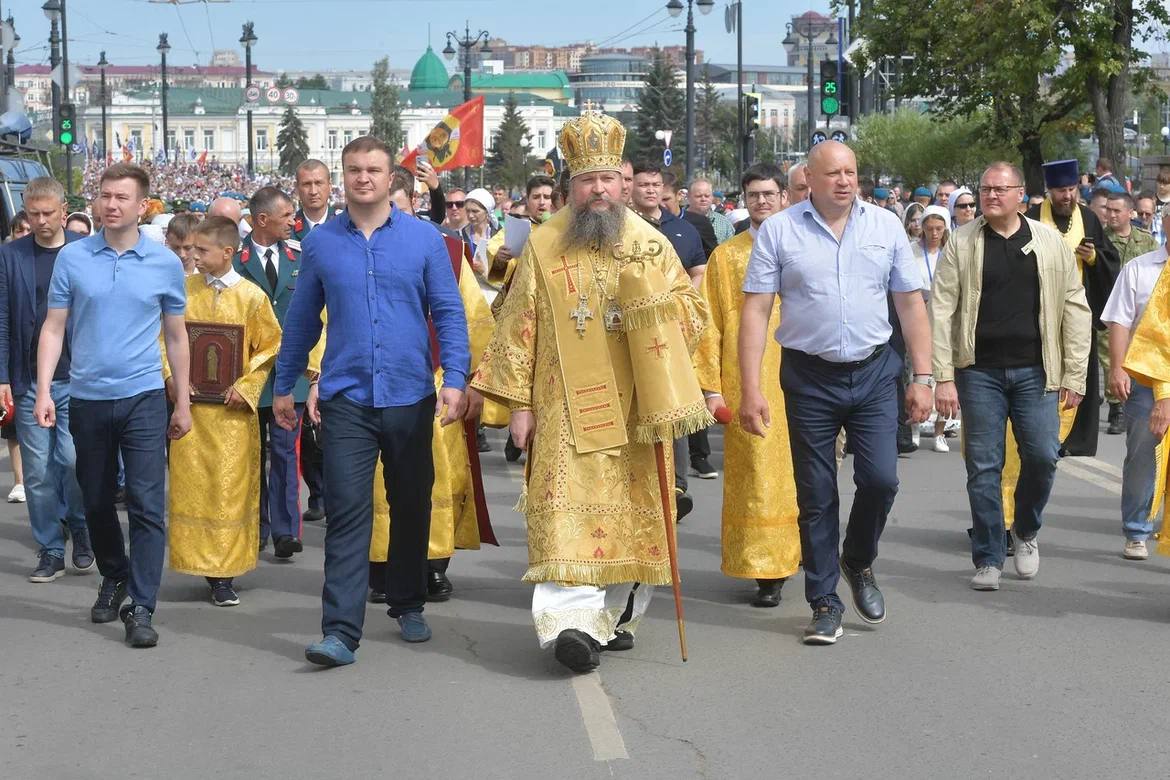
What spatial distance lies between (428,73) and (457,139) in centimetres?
17172

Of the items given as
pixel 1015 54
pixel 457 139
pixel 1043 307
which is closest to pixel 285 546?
pixel 1043 307

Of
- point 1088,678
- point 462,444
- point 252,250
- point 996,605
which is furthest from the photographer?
point 252,250

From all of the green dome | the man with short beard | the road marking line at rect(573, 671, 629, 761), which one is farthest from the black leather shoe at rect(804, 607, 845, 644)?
the green dome

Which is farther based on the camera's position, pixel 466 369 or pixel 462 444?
pixel 462 444

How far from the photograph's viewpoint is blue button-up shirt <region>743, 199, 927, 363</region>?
7254 mm

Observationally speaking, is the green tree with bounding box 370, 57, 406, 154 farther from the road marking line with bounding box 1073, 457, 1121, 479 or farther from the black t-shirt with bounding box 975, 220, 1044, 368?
the black t-shirt with bounding box 975, 220, 1044, 368

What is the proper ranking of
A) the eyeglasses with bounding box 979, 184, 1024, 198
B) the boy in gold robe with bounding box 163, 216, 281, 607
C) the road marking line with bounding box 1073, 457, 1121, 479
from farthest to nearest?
the road marking line with bounding box 1073, 457, 1121, 479, the boy in gold robe with bounding box 163, 216, 281, 607, the eyeglasses with bounding box 979, 184, 1024, 198

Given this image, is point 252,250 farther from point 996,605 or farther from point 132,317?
point 996,605

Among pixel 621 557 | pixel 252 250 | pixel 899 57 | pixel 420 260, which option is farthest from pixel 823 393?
pixel 899 57

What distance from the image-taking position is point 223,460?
8.53 metres

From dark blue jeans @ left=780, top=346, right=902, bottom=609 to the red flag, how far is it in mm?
6920

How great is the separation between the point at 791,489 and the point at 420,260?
2159 millimetres

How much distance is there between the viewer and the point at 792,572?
8.20 meters

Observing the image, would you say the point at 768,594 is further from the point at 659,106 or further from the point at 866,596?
the point at 659,106
